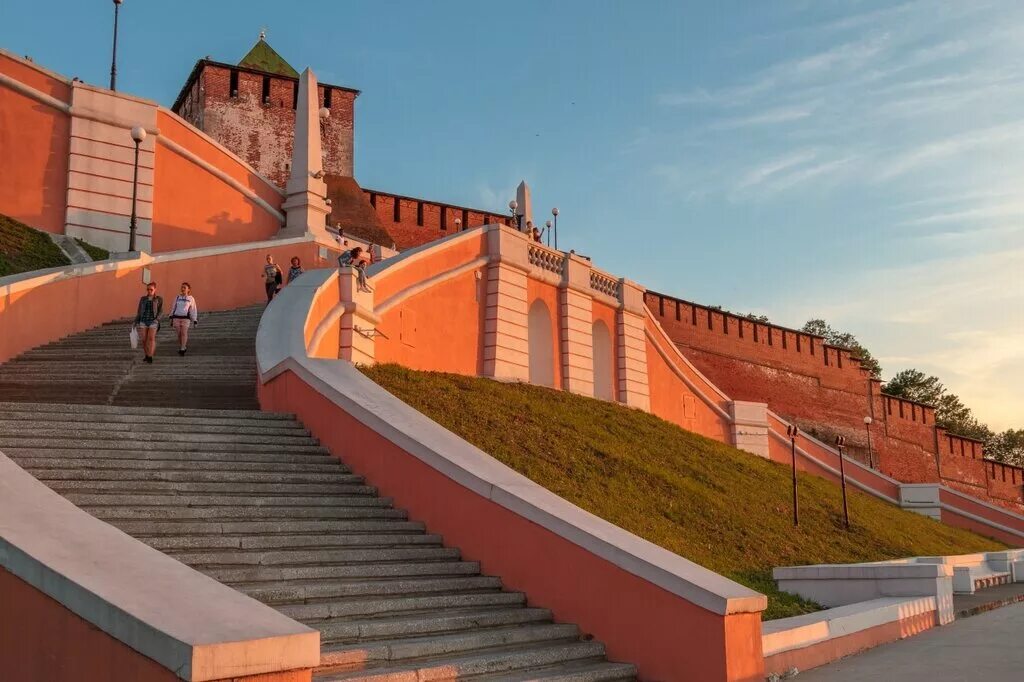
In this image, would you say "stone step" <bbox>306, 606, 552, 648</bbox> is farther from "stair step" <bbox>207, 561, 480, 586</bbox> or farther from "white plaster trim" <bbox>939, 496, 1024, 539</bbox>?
"white plaster trim" <bbox>939, 496, 1024, 539</bbox>

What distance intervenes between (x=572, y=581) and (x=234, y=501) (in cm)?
217

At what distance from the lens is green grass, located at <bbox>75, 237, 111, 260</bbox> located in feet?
61.4

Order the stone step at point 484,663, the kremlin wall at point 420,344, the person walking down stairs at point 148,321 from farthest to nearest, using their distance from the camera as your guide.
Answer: the person walking down stairs at point 148,321 < the kremlin wall at point 420,344 < the stone step at point 484,663

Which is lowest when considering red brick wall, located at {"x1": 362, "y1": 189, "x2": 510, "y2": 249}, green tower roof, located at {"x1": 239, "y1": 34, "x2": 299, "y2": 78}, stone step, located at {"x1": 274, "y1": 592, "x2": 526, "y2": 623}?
stone step, located at {"x1": 274, "y1": 592, "x2": 526, "y2": 623}

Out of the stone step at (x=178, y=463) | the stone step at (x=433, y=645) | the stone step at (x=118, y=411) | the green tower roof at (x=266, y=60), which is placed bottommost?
the stone step at (x=433, y=645)

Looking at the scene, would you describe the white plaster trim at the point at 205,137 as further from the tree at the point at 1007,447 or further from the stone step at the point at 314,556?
the tree at the point at 1007,447

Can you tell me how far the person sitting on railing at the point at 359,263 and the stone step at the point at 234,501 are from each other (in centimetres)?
720

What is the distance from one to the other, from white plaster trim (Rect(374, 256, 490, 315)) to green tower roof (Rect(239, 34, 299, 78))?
977 inches

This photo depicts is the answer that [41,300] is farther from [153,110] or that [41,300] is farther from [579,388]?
[579,388]

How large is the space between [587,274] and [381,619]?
16788 mm

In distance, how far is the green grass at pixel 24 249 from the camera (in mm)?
16688

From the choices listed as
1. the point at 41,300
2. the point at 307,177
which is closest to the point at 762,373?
the point at 307,177

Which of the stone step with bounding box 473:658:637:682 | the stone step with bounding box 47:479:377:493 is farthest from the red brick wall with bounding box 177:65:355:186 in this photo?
the stone step with bounding box 473:658:637:682

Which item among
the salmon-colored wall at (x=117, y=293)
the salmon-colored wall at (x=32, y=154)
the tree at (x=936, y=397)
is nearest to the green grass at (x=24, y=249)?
the salmon-colored wall at (x=32, y=154)
